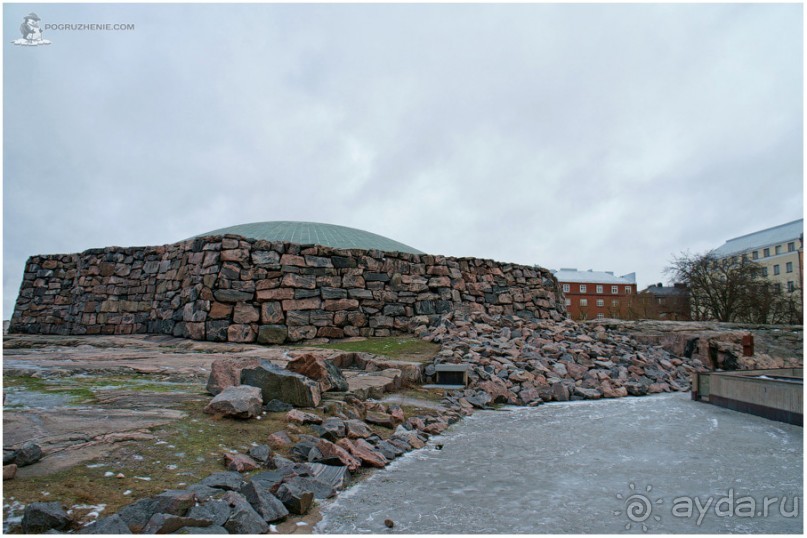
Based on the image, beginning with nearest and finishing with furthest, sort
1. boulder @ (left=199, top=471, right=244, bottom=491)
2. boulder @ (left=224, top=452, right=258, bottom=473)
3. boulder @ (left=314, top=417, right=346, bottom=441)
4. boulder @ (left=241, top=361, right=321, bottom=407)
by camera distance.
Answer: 1. boulder @ (left=199, top=471, right=244, bottom=491)
2. boulder @ (left=224, top=452, right=258, bottom=473)
3. boulder @ (left=314, top=417, right=346, bottom=441)
4. boulder @ (left=241, top=361, right=321, bottom=407)

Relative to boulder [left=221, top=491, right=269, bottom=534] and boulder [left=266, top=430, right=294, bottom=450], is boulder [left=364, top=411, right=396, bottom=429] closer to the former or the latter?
boulder [left=266, top=430, right=294, bottom=450]

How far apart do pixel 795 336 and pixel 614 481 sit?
13.8 m

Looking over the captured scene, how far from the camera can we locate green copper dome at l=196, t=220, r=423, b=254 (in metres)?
19.1

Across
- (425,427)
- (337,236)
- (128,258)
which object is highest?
(337,236)

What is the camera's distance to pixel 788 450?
4902mm

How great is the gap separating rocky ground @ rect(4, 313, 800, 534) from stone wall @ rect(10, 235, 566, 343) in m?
1.55

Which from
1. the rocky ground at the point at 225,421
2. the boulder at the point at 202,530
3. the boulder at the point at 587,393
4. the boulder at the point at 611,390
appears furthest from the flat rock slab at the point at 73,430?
the boulder at the point at 611,390

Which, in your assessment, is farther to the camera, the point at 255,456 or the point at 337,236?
the point at 337,236

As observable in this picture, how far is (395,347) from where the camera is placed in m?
10.4

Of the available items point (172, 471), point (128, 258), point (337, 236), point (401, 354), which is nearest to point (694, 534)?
point (172, 471)

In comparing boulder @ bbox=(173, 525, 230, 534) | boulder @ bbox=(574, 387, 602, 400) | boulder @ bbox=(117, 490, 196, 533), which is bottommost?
boulder @ bbox=(574, 387, 602, 400)

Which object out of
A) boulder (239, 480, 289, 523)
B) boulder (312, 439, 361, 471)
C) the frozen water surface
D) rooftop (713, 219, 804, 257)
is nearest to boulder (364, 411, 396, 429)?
the frozen water surface

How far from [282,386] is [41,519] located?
2870 millimetres

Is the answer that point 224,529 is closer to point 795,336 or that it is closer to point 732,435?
point 732,435
